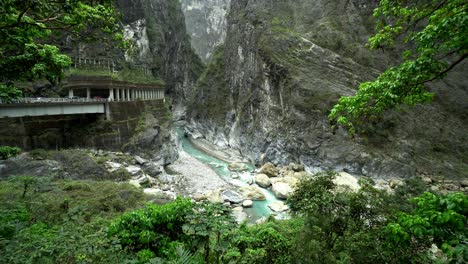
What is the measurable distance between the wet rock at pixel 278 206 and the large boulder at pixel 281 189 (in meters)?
1.17

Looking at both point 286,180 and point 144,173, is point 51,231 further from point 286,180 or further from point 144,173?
point 286,180

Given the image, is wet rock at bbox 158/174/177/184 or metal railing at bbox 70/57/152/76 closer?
wet rock at bbox 158/174/177/184

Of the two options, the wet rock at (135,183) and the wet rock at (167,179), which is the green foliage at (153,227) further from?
the wet rock at (167,179)

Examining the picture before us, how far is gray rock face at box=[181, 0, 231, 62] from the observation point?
390 feet

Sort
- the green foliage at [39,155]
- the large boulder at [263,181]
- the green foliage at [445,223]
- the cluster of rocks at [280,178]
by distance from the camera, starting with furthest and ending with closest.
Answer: the large boulder at [263,181] < the cluster of rocks at [280,178] < the green foliage at [39,155] < the green foliage at [445,223]

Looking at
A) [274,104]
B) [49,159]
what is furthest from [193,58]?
[49,159]

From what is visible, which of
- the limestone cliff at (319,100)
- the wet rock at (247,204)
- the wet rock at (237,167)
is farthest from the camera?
the wet rock at (237,167)

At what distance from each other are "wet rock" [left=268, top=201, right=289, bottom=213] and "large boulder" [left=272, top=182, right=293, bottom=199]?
117 cm

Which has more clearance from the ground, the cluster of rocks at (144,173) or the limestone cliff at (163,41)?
the limestone cliff at (163,41)

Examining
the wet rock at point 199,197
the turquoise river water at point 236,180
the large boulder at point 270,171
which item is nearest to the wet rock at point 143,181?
the wet rock at point 199,197

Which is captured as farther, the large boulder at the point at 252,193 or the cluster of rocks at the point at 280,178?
the cluster of rocks at the point at 280,178

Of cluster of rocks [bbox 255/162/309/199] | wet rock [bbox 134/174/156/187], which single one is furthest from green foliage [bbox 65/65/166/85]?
cluster of rocks [bbox 255/162/309/199]

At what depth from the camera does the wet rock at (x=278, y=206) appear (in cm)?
1997

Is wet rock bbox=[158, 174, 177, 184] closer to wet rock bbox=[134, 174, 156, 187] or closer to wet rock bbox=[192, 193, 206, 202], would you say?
wet rock bbox=[134, 174, 156, 187]
